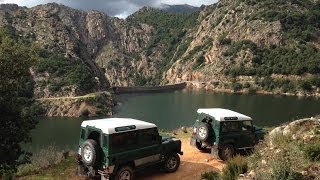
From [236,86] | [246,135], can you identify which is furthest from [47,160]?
[236,86]

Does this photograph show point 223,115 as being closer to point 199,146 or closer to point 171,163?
point 199,146

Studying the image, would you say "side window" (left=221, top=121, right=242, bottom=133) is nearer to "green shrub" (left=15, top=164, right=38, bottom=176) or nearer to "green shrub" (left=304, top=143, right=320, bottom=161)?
"green shrub" (left=304, top=143, right=320, bottom=161)

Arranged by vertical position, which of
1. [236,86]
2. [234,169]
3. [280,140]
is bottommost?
[236,86]

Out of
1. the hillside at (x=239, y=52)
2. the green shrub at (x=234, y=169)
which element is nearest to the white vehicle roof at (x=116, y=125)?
the green shrub at (x=234, y=169)

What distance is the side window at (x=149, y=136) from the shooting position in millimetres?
17428

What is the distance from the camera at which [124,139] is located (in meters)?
16.6

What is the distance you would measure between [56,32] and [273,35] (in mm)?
83945

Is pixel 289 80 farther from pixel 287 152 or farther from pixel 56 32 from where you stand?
pixel 287 152

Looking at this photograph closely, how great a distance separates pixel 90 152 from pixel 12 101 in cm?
662

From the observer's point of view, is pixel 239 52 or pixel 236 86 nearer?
pixel 236 86

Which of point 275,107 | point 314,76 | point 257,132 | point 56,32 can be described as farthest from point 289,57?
point 257,132

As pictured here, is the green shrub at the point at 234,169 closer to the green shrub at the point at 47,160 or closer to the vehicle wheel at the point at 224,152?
the vehicle wheel at the point at 224,152

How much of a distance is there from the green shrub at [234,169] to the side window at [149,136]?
3345 millimetres

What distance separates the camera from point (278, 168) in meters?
12.2
